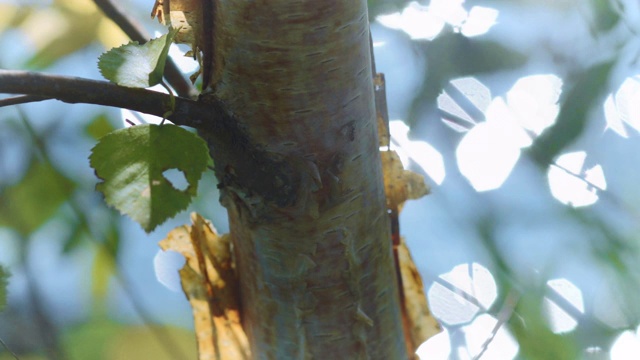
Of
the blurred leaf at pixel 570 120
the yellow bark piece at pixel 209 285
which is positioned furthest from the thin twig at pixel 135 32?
the blurred leaf at pixel 570 120

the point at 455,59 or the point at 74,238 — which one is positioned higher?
the point at 455,59

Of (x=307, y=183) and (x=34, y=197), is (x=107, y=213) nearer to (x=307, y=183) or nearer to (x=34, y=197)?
(x=34, y=197)

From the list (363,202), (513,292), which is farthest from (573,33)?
(363,202)

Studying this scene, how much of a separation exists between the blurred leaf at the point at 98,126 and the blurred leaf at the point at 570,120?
34 cm

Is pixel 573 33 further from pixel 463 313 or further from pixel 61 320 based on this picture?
pixel 61 320

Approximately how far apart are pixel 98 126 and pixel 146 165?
278 millimetres

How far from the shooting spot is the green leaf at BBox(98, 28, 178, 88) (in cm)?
20

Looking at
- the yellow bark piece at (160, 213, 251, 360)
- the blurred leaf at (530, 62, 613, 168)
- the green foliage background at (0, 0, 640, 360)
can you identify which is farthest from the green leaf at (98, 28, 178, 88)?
the blurred leaf at (530, 62, 613, 168)

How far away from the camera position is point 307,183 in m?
0.24

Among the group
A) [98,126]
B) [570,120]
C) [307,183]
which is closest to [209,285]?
[307,183]

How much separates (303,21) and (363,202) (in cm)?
9

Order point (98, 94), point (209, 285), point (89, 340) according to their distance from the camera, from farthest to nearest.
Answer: point (89, 340), point (209, 285), point (98, 94)

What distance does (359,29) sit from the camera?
0.23 meters

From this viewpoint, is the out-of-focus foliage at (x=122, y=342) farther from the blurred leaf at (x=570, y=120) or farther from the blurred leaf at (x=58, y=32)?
the blurred leaf at (x=570, y=120)
